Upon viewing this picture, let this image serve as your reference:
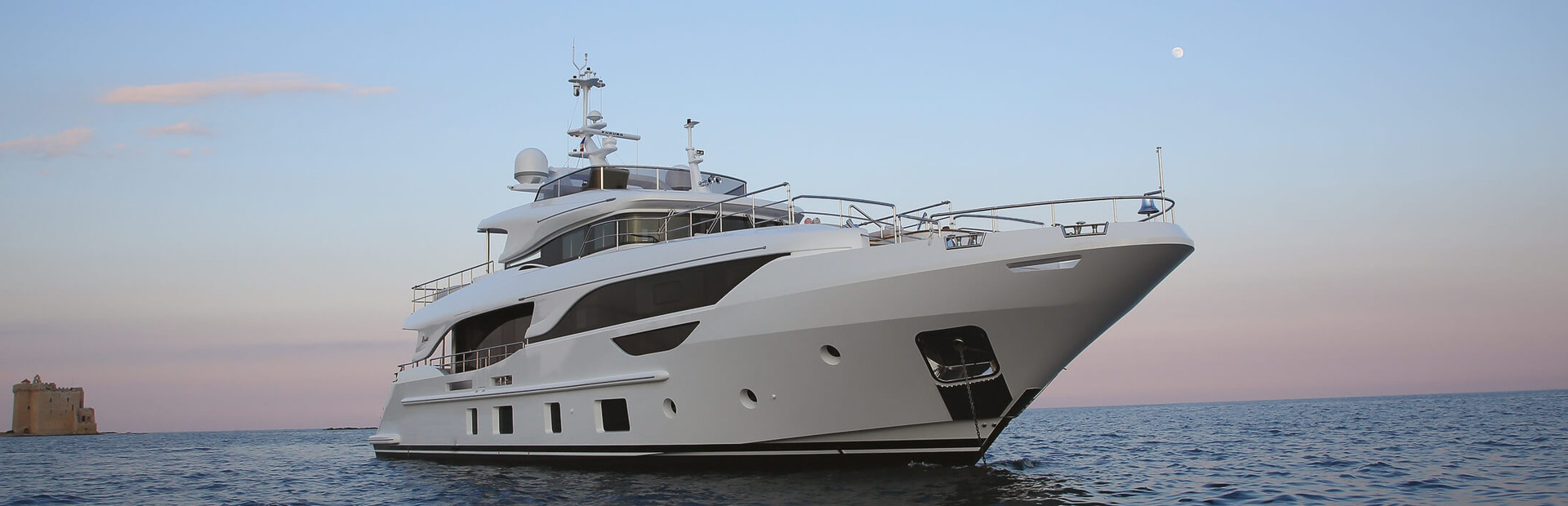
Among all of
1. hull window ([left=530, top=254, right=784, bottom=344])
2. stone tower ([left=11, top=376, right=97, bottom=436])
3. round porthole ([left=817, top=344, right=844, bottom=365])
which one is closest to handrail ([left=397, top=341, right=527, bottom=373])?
hull window ([left=530, top=254, right=784, bottom=344])

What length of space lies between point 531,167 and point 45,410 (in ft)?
280

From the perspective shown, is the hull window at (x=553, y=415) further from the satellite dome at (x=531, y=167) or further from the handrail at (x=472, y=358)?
the satellite dome at (x=531, y=167)

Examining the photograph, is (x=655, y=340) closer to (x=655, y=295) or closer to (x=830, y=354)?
(x=655, y=295)

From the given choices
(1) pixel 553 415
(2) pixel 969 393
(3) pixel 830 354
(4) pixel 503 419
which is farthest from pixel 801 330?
(4) pixel 503 419

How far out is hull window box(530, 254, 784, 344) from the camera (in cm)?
1465

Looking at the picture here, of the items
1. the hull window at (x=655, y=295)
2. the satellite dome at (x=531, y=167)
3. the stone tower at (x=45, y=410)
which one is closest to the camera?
the hull window at (x=655, y=295)

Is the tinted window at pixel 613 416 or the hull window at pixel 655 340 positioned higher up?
the hull window at pixel 655 340

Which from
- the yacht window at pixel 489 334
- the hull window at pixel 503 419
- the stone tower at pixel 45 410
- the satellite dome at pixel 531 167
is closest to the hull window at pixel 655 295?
the yacht window at pixel 489 334

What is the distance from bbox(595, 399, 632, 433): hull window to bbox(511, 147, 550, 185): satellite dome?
899 cm

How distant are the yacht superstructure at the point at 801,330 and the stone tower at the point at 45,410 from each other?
87.8 m

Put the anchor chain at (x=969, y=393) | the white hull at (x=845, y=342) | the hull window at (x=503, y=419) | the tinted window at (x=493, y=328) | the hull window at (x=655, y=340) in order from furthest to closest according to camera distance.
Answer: the tinted window at (x=493, y=328), the hull window at (x=503, y=419), the hull window at (x=655, y=340), the anchor chain at (x=969, y=393), the white hull at (x=845, y=342)

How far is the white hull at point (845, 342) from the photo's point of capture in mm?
12836

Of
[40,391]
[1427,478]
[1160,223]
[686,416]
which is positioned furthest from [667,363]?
[40,391]

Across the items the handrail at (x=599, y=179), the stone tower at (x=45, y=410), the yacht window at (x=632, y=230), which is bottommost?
the stone tower at (x=45, y=410)
